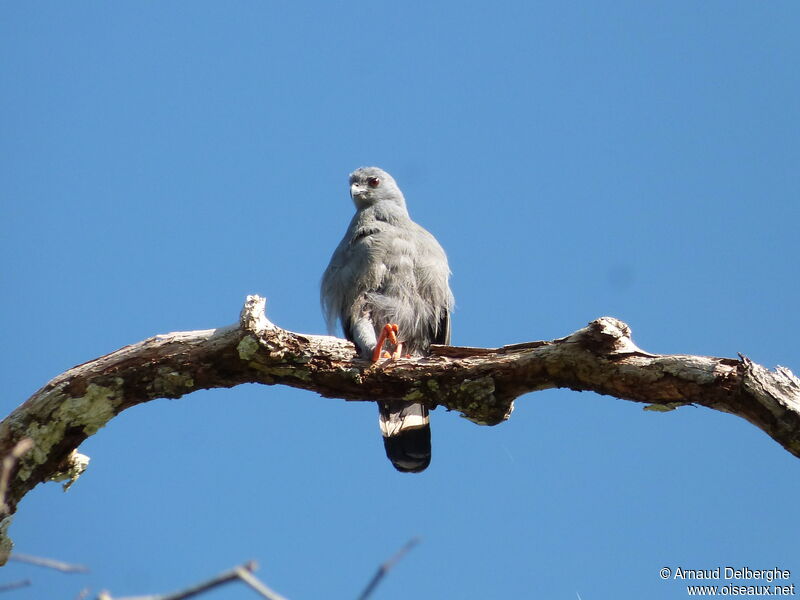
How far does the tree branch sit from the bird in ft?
3.17

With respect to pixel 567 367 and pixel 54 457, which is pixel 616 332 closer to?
pixel 567 367

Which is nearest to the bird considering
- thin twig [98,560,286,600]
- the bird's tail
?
the bird's tail

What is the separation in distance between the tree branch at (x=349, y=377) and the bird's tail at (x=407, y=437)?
1.16m

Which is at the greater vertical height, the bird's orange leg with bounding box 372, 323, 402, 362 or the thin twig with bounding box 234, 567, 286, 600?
the bird's orange leg with bounding box 372, 323, 402, 362

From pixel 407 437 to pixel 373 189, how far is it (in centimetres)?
210

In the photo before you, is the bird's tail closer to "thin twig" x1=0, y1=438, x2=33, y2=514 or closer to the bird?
the bird

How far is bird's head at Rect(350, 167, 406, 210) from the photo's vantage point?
6.39 metres

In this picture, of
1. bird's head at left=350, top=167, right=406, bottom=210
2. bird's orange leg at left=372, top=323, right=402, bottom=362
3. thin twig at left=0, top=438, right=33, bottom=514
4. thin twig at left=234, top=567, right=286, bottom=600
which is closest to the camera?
thin twig at left=234, top=567, right=286, bottom=600

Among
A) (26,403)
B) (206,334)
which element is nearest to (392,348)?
(206,334)

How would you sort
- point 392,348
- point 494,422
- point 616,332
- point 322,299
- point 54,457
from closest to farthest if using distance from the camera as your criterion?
point 616,332 → point 54,457 → point 494,422 → point 392,348 → point 322,299

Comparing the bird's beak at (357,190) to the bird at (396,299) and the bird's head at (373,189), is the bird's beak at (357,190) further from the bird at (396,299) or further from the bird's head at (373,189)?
the bird at (396,299)

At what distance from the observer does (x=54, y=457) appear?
12.1 ft

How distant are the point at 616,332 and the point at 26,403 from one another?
8.02ft

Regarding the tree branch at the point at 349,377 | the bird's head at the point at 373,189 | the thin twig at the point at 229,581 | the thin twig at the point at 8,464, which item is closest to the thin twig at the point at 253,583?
the thin twig at the point at 229,581
